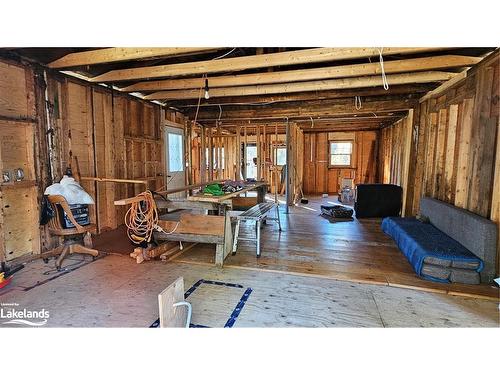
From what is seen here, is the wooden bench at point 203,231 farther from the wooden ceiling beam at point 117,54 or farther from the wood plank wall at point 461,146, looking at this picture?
the wood plank wall at point 461,146

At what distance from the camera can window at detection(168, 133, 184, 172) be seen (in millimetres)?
6584

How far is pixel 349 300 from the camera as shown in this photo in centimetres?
254

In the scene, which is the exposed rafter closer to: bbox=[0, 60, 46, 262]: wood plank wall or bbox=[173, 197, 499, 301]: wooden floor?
bbox=[173, 197, 499, 301]: wooden floor

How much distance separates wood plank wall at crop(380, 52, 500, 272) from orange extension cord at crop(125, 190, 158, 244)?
150 inches

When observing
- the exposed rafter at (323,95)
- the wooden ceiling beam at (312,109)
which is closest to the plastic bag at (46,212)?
the exposed rafter at (323,95)

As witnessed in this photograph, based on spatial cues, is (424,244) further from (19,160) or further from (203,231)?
(19,160)

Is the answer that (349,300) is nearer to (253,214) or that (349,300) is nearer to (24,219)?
(253,214)

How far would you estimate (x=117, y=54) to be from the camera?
3.14 metres

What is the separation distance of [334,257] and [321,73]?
2459 mm

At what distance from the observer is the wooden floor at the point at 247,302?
2.21 metres

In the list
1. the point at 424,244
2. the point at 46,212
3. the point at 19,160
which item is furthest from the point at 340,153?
the point at 19,160

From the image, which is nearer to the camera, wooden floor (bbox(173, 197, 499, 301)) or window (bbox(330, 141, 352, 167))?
wooden floor (bbox(173, 197, 499, 301))

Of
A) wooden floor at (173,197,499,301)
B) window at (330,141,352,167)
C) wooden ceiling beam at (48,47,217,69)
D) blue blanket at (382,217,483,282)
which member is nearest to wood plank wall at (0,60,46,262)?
wooden ceiling beam at (48,47,217,69)
